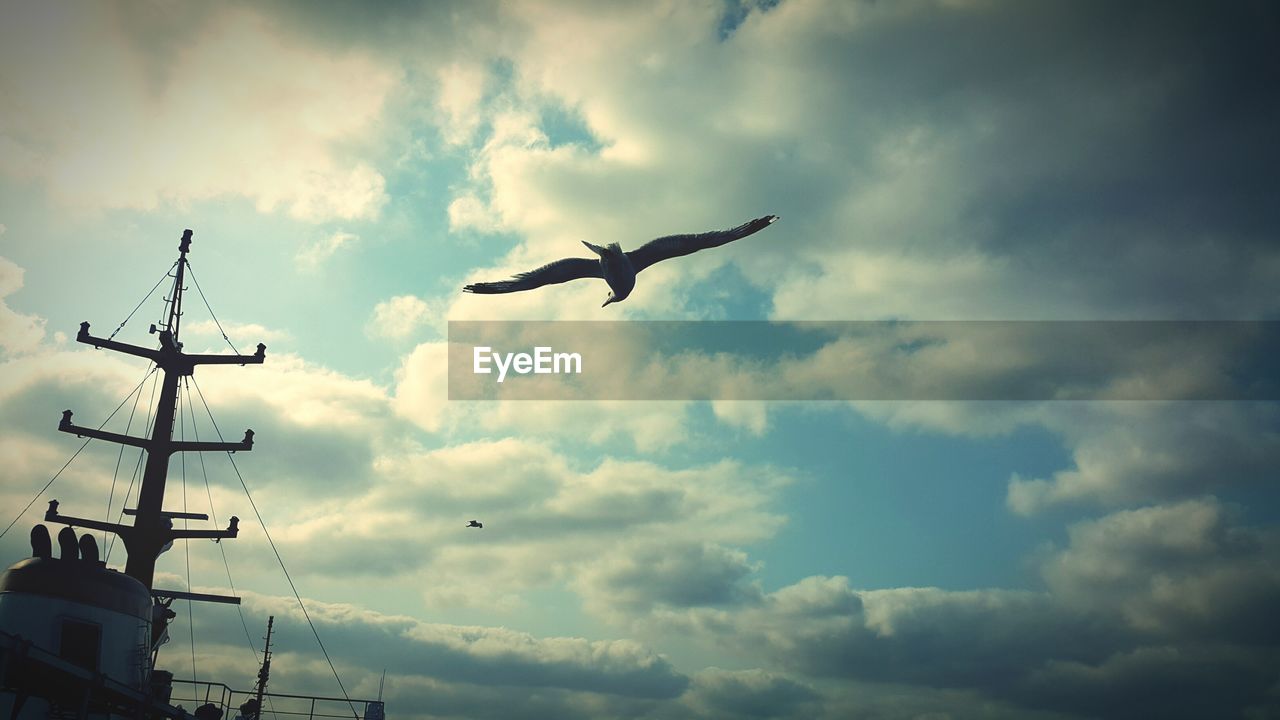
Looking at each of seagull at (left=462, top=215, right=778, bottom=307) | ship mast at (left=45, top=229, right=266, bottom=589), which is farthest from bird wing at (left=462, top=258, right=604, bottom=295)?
ship mast at (left=45, top=229, right=266, bottom=589)

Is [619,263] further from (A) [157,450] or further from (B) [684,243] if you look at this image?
(A) [157,450]

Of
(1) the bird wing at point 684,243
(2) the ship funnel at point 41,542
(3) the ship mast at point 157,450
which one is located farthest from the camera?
(3) the ship mast at point 157,450

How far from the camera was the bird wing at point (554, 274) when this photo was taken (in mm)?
17719

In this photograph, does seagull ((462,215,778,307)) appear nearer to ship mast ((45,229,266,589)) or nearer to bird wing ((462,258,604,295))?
bird wing ((462,258,604,295))

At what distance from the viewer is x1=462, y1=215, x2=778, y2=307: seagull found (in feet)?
55.3

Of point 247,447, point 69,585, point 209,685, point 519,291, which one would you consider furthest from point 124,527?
point 519,291

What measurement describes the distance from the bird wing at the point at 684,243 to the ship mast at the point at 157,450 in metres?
24.2

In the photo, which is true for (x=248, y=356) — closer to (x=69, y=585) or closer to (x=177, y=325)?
(x=177, y=325)

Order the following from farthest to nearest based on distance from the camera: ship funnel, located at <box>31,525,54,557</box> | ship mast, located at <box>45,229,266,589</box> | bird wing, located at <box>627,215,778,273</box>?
ship mast, located at <box>45,229,266,589</box>
ship funnel, located at <box>31,525,54,557</box>
bird wing, located at <box>627,215,778,273</box>

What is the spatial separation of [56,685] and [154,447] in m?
14.9

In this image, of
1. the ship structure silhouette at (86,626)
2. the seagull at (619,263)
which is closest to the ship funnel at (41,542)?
the ship structure silhouette at (86,626)

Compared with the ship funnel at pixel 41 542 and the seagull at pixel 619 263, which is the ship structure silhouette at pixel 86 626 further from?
the seagull at pixel 619 263

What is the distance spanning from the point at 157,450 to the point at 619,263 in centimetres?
2721

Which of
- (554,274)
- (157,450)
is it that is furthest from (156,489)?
(554,274)
